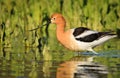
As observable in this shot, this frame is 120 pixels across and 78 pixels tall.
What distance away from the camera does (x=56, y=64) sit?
1070 cm

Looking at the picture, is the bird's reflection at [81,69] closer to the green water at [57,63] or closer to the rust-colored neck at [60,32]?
the green water at [57,63]

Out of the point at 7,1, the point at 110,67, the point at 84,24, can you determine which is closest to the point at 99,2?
the point at 84,24

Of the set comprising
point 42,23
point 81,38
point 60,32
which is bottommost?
point 81,38

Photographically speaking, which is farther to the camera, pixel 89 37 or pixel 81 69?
pixel 89 37

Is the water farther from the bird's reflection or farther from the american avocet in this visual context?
the american avocet

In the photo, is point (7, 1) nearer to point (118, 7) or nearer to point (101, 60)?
point (118, 7)

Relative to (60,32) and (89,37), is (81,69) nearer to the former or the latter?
(89,37)

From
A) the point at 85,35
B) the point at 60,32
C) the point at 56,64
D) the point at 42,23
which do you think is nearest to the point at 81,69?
the point at 56,64

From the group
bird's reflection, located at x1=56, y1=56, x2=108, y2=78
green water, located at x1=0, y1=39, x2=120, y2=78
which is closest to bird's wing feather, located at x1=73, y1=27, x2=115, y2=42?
green water, located at x1=0, y1=39, x2=120, y2=78

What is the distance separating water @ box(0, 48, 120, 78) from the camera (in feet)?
30.7

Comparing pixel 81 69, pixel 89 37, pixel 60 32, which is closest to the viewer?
pixel 81 69

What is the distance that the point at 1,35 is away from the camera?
537 inches

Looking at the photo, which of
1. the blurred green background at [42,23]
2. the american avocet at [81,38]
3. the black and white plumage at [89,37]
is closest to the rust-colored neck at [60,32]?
the american avocet at [81,38]

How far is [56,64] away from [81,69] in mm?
839
